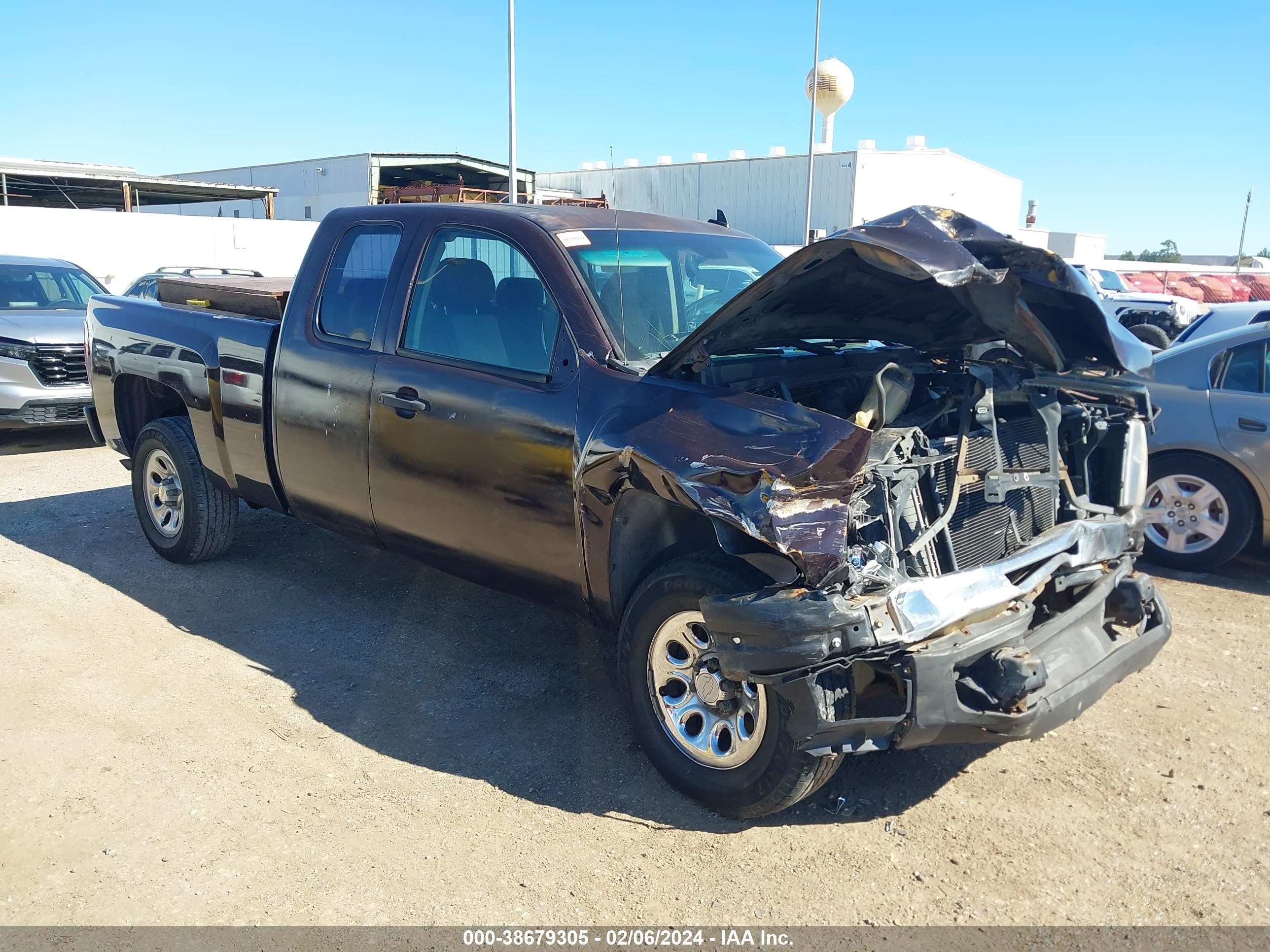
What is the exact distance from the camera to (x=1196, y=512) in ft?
19.3

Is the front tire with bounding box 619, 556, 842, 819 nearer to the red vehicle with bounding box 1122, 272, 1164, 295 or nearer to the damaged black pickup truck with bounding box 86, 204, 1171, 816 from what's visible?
the damaged black pickup truck with bounding box 86, 204, 1171, 816

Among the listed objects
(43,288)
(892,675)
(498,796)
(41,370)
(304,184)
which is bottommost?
(498,796)

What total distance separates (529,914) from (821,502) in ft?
4.92

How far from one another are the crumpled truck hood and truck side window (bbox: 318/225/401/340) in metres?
1.68

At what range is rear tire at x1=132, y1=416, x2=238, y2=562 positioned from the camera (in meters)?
5.70

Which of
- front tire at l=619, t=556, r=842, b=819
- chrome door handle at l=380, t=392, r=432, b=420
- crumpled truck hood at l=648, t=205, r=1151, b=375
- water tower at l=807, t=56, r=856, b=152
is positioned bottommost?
front tire at l=619, t=556, r=842, b=819

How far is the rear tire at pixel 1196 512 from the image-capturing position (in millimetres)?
5727

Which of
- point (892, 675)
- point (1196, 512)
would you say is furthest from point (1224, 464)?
point (892, 675)

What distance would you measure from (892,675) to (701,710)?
A: 28.7 inches

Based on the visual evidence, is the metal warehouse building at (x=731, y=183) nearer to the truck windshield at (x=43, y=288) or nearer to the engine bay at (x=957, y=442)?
the truck windshield at (x=43, y=288)

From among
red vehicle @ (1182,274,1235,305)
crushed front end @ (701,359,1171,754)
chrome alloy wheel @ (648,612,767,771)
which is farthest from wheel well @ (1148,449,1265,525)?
red vehicle @ (1182,274,1235,305)

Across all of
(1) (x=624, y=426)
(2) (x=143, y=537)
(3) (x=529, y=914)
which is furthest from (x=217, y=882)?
(2) (x=143, y=537)

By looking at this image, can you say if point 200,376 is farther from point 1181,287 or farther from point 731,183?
point 731,183

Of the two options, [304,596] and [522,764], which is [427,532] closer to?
[522,764]
